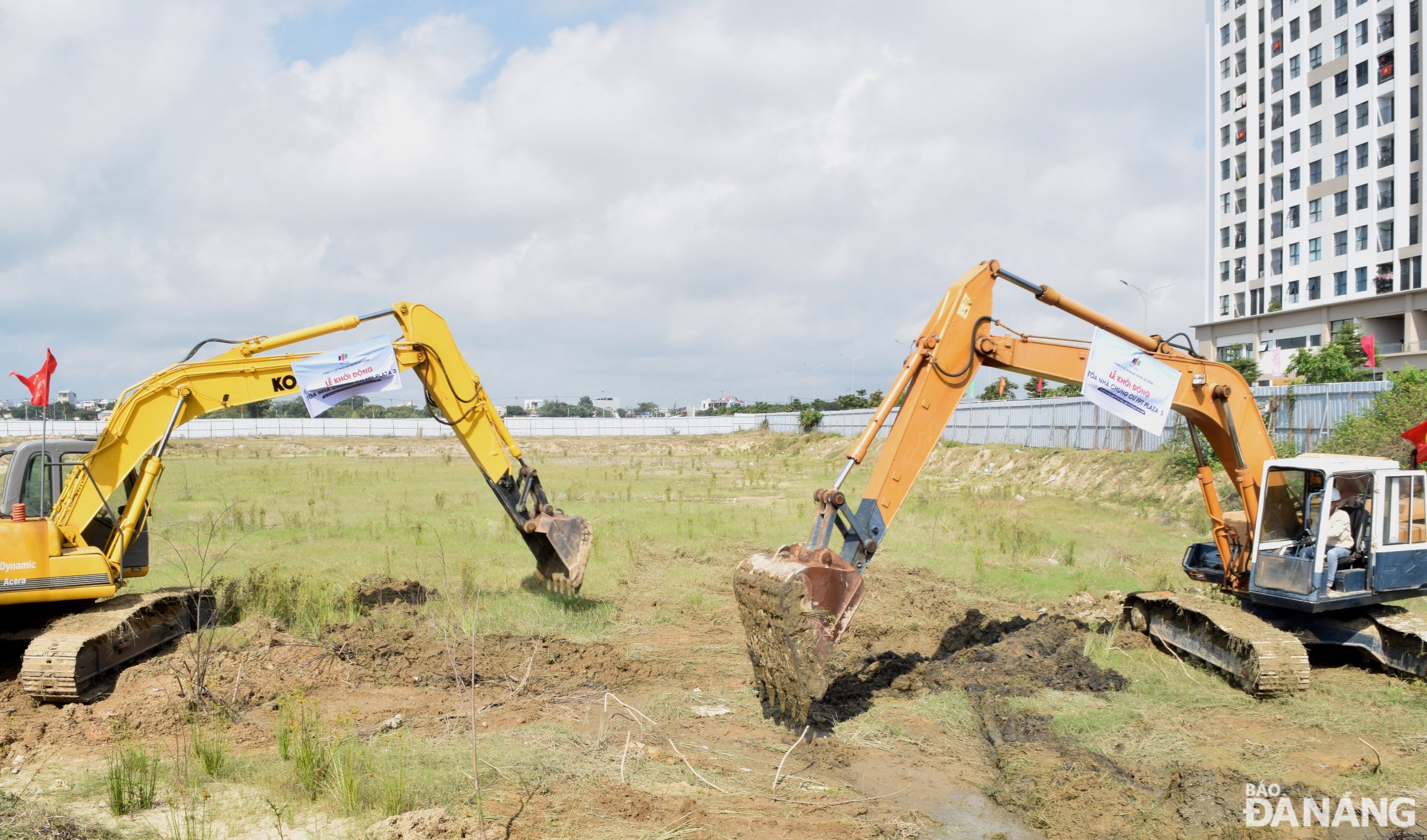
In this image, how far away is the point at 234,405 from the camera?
10578 mm

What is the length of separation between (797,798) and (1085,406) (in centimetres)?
3244

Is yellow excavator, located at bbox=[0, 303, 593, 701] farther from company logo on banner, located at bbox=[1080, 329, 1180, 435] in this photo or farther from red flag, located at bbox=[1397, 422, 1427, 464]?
red flag, located at bbox=[1397, 422, 1427, 464]

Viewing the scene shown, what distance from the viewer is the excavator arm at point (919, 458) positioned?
24.0ft

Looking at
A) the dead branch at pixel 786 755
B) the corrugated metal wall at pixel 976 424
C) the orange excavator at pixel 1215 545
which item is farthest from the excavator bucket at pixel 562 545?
the corrugated metal wall at pixel 976 424

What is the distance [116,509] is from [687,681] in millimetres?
6508

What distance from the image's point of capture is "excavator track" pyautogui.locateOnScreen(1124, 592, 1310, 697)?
877 cm

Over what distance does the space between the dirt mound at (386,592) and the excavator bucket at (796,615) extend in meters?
6.62

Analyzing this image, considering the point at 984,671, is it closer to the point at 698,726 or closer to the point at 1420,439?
the point at 698,726

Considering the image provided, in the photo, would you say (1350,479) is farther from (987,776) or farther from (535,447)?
(535,447)

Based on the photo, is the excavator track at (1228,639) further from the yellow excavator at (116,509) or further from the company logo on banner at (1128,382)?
the yellow excavator at (116,509)

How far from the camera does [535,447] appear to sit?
64.1 m

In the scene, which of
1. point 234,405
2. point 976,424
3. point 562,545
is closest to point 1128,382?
point 562,545

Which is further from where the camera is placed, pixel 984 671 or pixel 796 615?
pixel 984 671

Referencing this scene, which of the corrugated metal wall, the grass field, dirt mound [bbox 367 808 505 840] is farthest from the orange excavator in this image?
the corrugated metal wall
